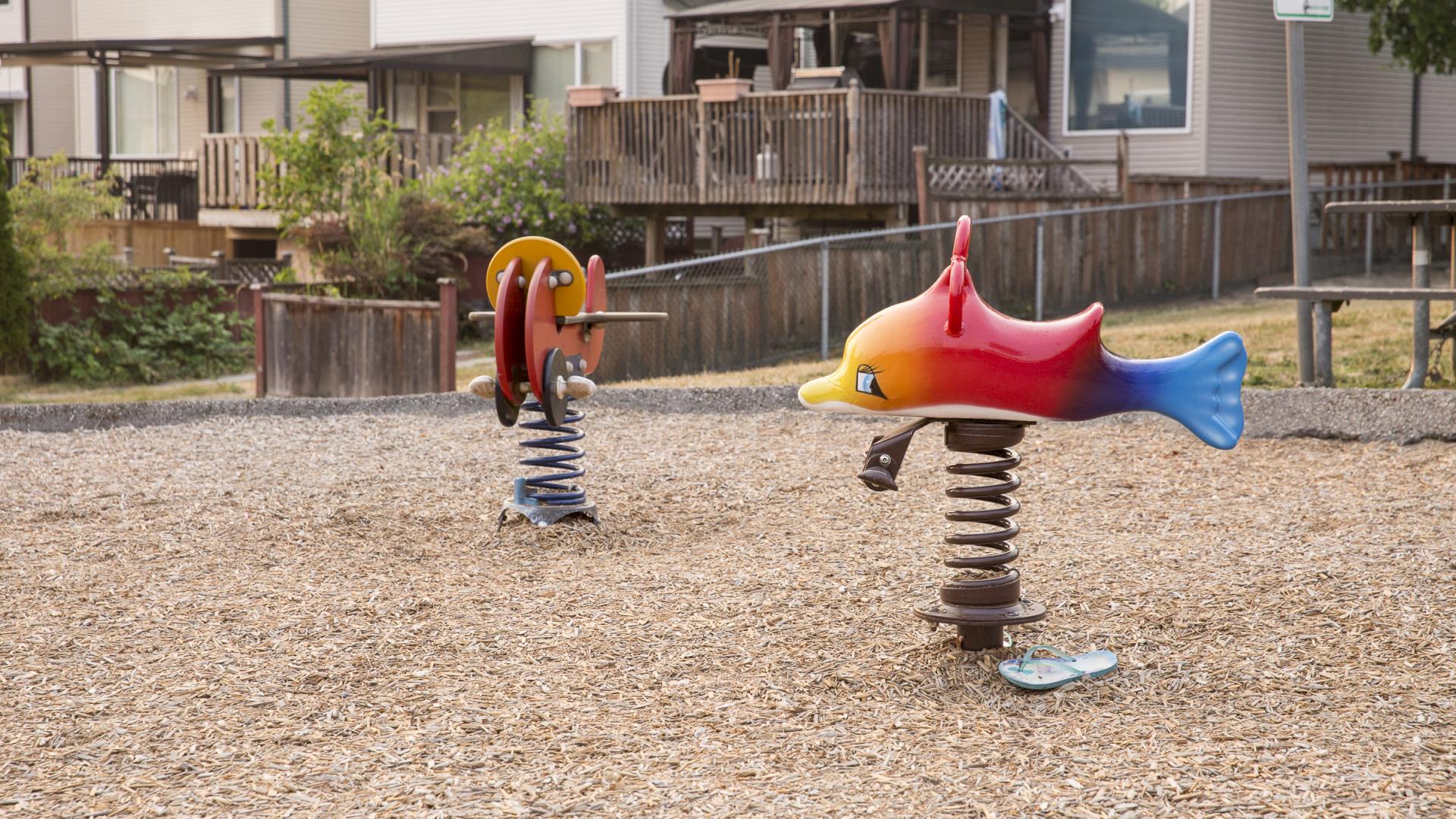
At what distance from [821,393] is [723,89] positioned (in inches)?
571

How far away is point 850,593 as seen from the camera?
552 cm

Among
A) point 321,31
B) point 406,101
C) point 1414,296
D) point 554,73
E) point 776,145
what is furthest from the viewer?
point 321,31

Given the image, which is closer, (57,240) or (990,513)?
(990,513)

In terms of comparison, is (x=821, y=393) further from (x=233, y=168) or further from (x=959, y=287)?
(x=233, y=168)

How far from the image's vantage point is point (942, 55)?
2242cm

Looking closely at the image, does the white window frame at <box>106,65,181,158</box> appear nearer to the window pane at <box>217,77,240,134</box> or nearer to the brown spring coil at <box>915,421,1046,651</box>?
the window pane at <box>217,77,240,134</box>

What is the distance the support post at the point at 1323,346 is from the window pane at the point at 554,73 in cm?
1690

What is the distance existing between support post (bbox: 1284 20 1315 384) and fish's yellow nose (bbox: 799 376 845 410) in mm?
6076

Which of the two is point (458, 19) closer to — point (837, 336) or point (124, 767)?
point (837, 336)

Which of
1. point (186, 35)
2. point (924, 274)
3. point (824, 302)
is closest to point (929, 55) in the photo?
point (924, 274)

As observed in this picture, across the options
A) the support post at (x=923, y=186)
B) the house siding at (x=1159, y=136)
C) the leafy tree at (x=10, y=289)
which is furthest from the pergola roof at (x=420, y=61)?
the leafy tree at (x=10, y=289)

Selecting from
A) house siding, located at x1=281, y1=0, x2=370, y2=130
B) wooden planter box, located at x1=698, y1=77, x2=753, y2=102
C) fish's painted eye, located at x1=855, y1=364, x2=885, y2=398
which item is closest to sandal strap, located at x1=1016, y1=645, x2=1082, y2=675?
fish's painted eye, located at x1=855, y1=364, x2=885, y2=398

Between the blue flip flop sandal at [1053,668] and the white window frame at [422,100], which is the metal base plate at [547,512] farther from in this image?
the white window frame at [422,100]

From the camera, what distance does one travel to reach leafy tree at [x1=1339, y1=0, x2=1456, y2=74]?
18.0m
